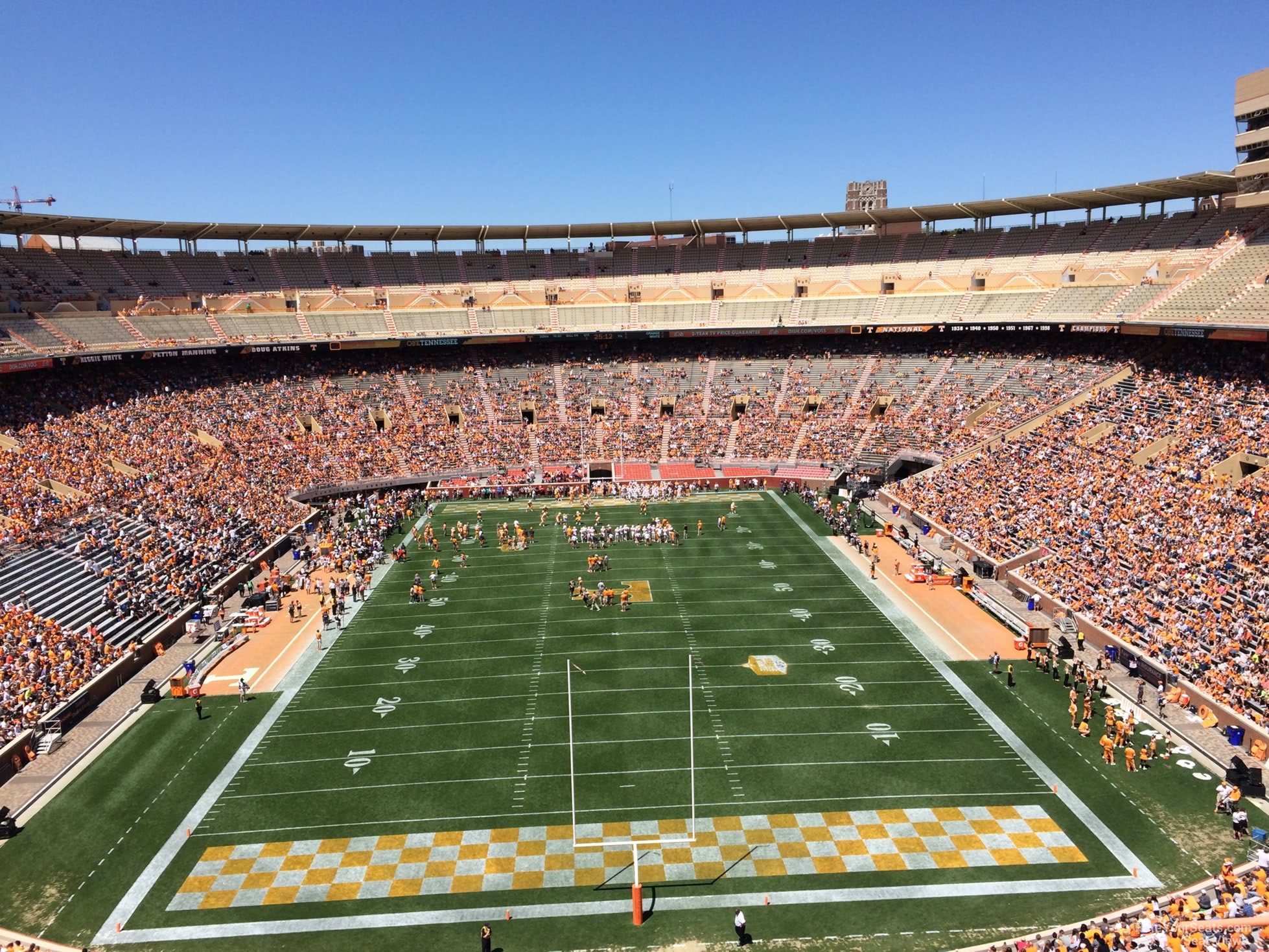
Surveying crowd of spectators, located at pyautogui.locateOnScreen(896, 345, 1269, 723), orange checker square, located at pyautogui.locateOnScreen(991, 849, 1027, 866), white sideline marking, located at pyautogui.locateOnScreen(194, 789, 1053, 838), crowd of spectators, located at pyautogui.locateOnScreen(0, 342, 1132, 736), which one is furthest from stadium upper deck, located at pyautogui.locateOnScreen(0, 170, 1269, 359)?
orange checker square, located at pyautogui.locateOnScreen(991, 849, 1027, 866)

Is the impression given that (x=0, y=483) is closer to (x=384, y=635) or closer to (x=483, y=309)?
(x=384, y=635)

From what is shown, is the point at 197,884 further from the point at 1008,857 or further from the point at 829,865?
the point at 1008,857

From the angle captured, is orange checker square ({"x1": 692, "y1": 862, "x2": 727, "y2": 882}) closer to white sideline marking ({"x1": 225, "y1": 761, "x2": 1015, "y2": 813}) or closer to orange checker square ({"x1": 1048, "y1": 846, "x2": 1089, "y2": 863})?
white sideline marking ({"x1": 225, "y1": 761, "x2": 1015, "y2": 813})

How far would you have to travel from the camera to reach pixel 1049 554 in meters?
29.7

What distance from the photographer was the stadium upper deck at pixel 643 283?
145 feet

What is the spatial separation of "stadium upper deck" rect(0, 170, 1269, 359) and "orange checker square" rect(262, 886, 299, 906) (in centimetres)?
3391

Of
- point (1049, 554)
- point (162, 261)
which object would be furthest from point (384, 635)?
point (162, 261)

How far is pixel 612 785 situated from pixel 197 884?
8.09m

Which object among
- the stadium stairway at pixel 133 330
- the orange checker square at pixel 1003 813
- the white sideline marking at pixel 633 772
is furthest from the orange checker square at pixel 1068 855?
the stadium stairway at pixel 133 330

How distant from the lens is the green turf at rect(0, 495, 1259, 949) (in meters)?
14.8

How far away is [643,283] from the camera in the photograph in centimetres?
6272

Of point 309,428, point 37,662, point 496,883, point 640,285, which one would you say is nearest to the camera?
point 496,883

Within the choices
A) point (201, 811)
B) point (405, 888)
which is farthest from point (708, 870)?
point (201, 811)

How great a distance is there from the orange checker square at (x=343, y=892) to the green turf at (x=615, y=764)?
0.13 meters
